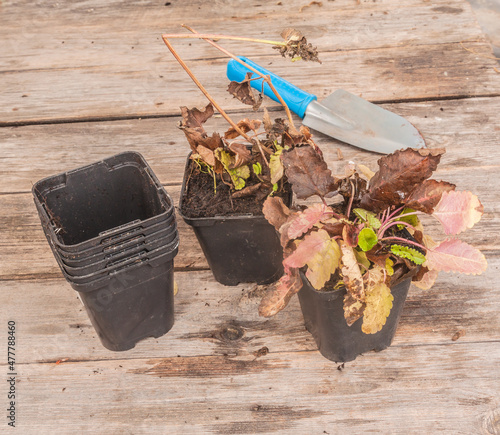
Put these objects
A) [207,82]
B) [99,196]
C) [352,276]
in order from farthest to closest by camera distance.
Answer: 1. [207,82]
2. [99,196]
3. [352,276]

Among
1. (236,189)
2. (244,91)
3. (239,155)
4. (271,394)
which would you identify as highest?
(244,91)

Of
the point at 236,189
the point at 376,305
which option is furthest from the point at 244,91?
the point at 376,305

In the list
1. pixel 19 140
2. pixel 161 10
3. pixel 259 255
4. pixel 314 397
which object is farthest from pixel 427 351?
pixel 161 10

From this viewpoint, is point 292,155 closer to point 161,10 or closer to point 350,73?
point 350,73

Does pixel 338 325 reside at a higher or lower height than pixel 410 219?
lower

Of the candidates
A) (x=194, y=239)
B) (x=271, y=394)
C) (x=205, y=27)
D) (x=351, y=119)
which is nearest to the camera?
(x=271, y=394)

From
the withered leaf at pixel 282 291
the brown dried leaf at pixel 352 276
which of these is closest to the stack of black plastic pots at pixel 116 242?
the withered leaf at pixel 282 291

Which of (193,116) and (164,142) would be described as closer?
(193,116)

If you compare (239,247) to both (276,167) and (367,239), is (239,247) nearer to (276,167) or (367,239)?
(276,167)

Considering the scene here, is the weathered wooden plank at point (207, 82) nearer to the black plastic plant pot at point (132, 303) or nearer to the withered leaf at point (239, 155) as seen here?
the withered leaf at point (239, 155)
